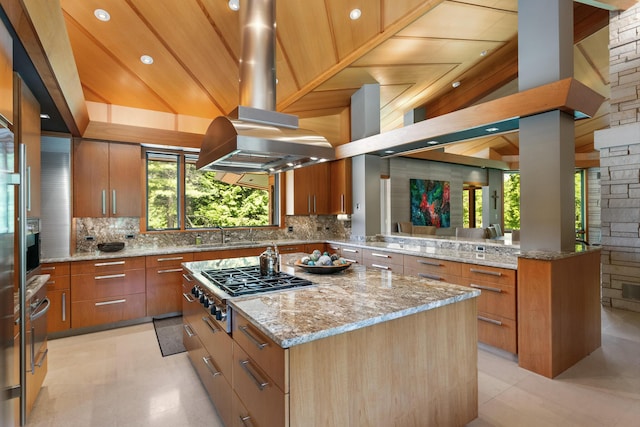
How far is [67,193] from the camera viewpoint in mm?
3709

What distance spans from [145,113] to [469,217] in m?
9.68

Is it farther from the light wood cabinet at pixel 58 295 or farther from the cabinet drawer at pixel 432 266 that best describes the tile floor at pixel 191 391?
the cabinet drawer at pixel 432 266

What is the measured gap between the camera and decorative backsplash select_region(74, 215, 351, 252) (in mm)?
4117

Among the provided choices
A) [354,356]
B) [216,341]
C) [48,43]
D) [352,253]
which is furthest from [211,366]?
[352,253]

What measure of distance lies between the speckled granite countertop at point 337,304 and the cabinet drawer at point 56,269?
2.91 metres

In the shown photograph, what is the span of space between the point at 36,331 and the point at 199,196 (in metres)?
3.02

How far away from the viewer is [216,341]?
6.60 feet

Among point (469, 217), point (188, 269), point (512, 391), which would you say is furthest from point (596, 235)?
point (188, 269)

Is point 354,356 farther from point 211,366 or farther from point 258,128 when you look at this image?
point 258,128

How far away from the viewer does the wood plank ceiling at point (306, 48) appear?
309 cm

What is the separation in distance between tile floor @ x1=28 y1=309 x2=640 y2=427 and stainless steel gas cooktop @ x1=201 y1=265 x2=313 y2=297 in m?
0.91

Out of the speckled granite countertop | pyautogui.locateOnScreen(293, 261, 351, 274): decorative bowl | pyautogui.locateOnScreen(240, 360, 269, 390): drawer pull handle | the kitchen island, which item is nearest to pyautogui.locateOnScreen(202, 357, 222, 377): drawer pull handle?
the kitchen island

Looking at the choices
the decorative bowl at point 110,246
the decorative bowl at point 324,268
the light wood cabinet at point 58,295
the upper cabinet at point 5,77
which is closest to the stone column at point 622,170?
the decorative bowl at point 324,268

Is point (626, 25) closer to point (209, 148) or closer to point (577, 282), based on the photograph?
point (577, 282)
